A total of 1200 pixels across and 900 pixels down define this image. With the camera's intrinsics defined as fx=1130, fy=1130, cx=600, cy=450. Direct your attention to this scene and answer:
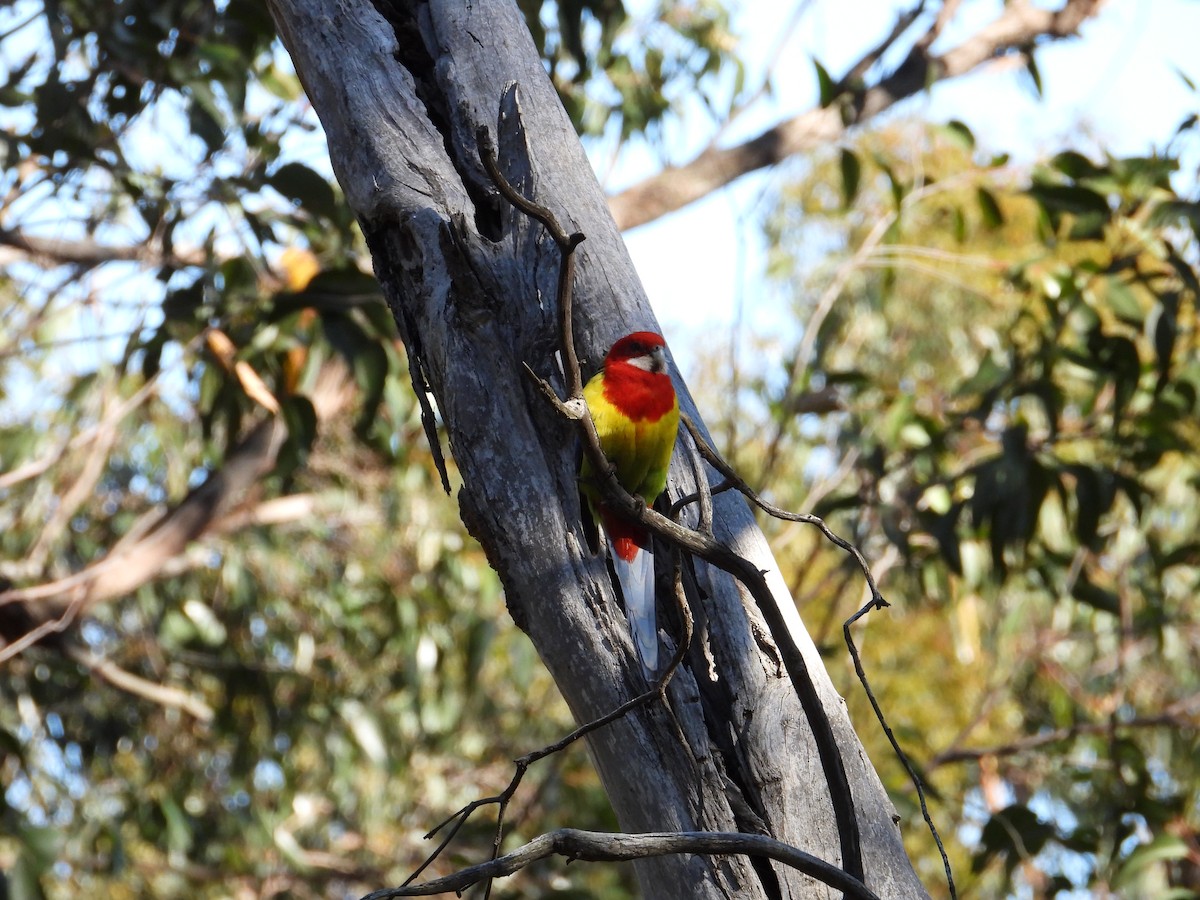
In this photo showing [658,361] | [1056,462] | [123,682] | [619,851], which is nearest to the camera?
[619,851]

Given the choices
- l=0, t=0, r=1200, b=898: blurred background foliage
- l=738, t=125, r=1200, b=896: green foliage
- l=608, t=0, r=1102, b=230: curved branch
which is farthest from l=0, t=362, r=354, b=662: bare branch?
l=738, t=125, r=1200, b=896: green foliage

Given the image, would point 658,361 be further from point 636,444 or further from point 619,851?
point 619,851

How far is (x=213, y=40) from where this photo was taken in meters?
3.36

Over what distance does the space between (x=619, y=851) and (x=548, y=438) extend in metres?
0.53

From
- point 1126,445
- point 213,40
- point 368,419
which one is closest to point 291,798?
point 368,419

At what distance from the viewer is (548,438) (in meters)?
1.42

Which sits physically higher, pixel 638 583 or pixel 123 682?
pixel 123 682

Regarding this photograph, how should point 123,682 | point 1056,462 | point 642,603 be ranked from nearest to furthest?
1. point 642,603
2. point 1056,462
3. point 123,682

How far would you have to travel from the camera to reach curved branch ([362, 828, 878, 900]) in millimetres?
1034

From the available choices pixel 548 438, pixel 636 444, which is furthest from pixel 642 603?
pixel 636 444

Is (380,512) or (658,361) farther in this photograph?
(380,512)

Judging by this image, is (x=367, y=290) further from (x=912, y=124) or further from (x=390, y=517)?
(x=912, y=124)

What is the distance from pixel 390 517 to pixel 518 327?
4159mm

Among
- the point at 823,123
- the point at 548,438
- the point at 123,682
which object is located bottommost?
the point at 548,438
